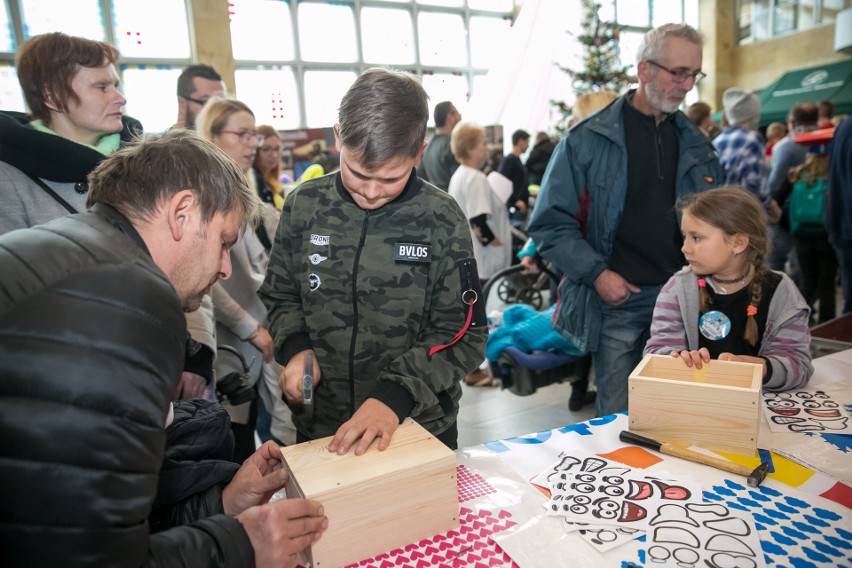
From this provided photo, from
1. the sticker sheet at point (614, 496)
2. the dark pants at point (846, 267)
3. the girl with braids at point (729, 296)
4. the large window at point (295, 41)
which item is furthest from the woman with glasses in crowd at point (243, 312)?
the large window at point (295, 41)

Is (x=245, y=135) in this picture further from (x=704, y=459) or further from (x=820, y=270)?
(x=820, y=270)

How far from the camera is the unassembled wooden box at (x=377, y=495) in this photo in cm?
95

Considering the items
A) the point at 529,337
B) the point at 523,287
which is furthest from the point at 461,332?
the point at 523,287

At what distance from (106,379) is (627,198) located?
201cm

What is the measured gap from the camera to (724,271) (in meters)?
1.77

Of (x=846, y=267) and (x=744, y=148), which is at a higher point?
(x=744, y=148)

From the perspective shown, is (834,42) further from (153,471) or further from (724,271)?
(153,471)

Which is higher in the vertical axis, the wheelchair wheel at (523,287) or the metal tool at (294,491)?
the metal tool at (294,491)

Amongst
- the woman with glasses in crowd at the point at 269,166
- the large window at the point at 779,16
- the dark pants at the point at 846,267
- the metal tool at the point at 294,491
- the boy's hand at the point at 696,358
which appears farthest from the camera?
the large window at the point at 779,16

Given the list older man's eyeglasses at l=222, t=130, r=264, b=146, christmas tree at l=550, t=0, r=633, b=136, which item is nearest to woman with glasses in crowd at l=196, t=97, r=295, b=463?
older man's eyeglasses at l=222, t=130, r=264, b=146

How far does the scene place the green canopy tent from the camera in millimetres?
11164

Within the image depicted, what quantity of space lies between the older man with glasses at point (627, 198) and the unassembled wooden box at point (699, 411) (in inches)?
33.6

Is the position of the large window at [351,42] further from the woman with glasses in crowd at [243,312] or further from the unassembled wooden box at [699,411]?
the unassembled wooden box at [699,411]

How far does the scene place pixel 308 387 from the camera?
130 cm
